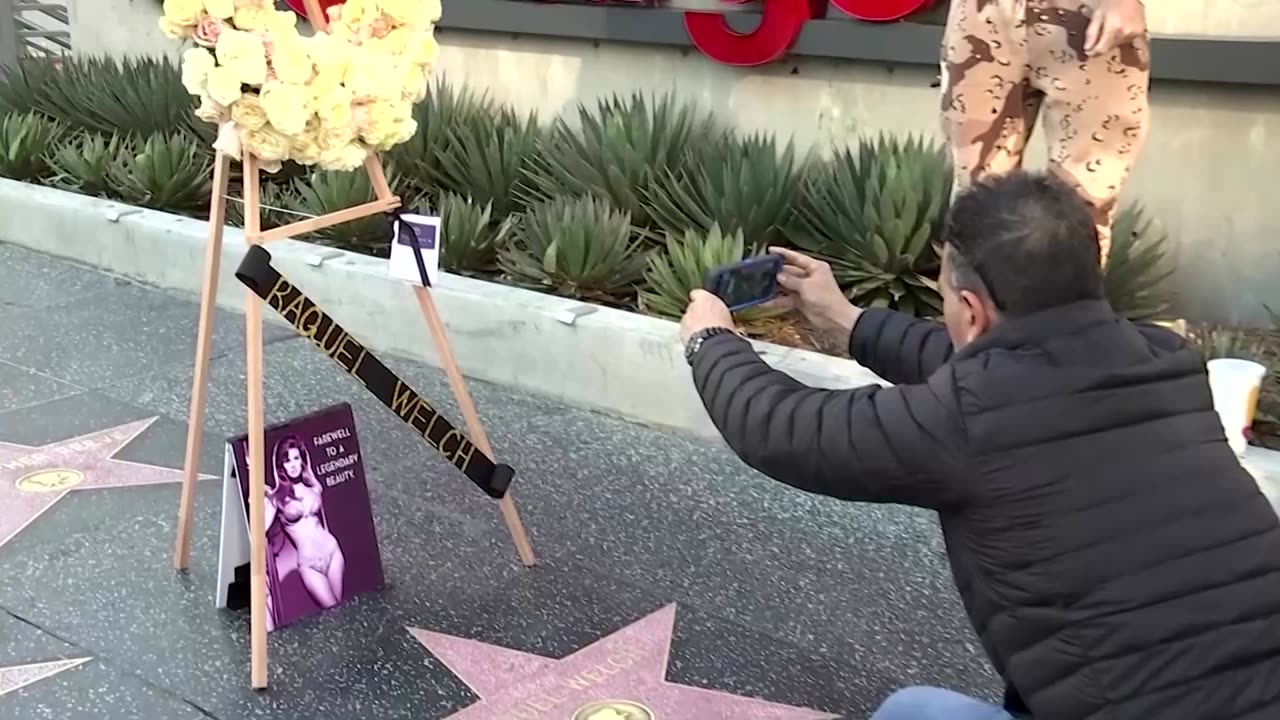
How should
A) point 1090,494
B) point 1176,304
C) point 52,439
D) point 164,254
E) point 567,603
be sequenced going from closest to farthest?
point 1090,494 → point 567,603 → point 52,439 → point 1176,304 → point 164,254

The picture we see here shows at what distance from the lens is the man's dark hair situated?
2064 mm

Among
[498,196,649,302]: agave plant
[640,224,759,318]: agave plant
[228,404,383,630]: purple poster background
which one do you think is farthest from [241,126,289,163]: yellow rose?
[498,196,649,302]: agave plant

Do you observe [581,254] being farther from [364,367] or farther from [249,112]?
[249,112]

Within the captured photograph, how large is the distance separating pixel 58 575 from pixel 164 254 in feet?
10.9

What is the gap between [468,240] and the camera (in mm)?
6105

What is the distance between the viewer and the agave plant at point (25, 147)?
324 inches

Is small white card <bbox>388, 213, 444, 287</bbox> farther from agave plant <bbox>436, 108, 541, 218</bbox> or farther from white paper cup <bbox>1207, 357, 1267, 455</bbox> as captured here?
agave plant <bbox>436, 108, 541, 218</bbox>

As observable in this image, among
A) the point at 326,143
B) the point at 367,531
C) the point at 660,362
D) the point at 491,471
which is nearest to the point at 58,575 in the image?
the point at 367,531

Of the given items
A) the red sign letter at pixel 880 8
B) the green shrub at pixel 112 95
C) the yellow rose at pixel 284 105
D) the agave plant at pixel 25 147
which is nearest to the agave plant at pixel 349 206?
the green shrub at pixel 112 95

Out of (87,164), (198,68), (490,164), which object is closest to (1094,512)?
(198,68)

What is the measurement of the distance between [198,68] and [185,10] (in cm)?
14

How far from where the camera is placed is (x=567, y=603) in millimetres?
3805

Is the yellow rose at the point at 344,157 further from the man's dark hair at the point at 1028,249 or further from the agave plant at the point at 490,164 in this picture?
the agave plant at the point at 490,164

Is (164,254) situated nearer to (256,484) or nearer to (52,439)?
(52,439)
